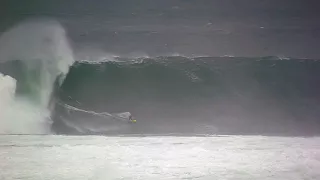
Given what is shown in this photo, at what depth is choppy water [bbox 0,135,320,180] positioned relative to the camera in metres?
1.29

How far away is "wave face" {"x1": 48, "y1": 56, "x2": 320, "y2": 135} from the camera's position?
1348mm

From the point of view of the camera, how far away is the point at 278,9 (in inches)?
54.1

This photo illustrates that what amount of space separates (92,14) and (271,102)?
713 mm

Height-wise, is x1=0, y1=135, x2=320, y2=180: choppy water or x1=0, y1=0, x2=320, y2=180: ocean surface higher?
x1=0, y1=0, x2=320, y2=180: ocean surface

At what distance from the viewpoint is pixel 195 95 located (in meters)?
1.36

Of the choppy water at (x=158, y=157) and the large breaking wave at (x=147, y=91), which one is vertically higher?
the large breaking wave at (x=147, y=91)

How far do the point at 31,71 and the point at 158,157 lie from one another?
1.79ft

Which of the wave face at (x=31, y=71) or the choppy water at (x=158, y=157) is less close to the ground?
the wave face at (x=31, y=71)

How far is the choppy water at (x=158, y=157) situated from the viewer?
1.29 metres

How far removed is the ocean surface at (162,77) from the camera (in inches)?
52.8

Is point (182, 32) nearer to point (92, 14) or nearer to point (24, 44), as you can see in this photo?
point (92, 14)

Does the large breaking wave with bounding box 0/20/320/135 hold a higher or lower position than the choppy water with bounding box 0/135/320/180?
higher

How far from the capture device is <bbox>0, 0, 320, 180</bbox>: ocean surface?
1341 millimetres

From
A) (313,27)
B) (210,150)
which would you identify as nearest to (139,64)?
(210,150)
